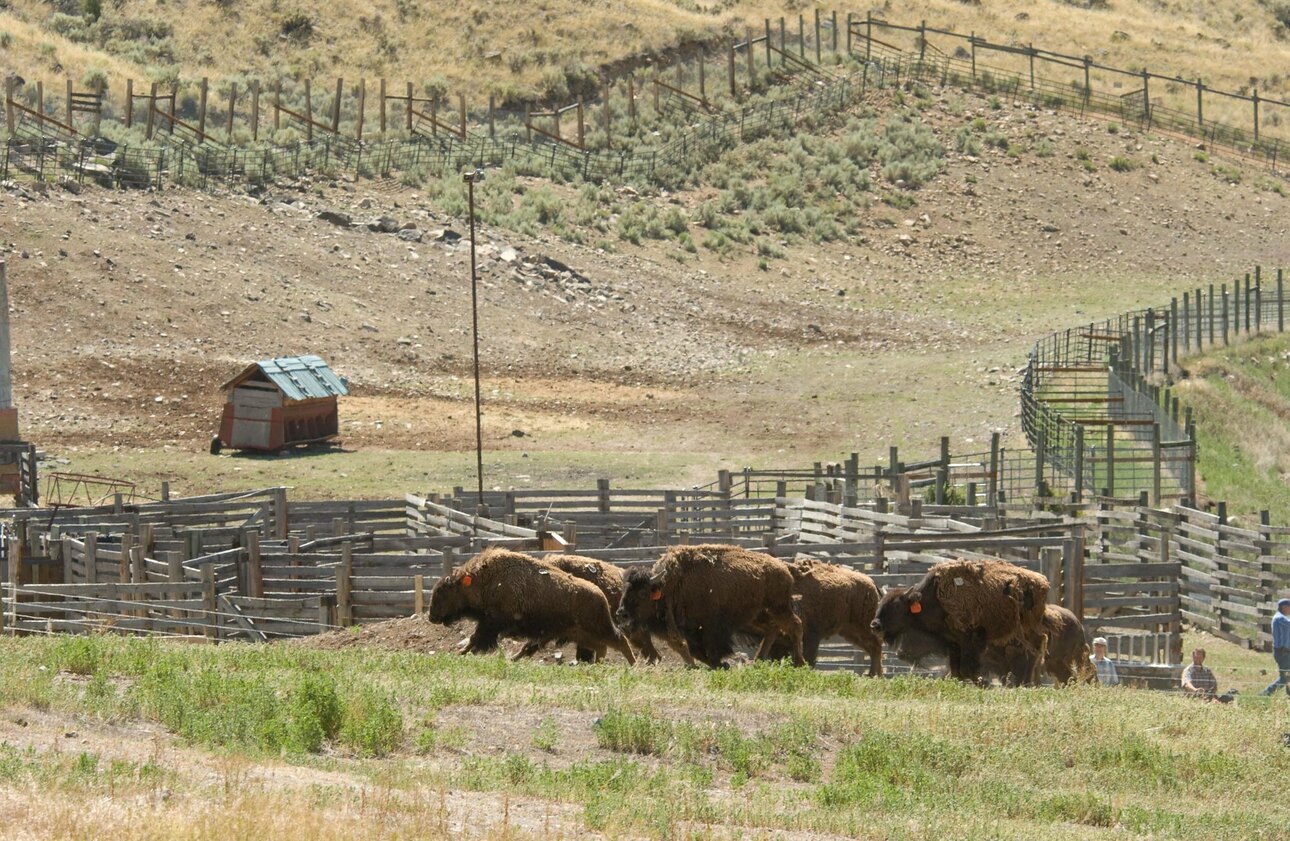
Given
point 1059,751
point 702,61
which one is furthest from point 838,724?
point 702,61

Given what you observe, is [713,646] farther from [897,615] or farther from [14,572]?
[14,572]

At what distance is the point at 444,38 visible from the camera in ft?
271

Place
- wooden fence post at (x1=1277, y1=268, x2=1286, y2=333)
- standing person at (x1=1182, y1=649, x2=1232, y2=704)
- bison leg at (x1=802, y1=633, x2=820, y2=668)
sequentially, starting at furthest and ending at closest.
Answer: wooden fence post at (x1=1277, y1=268, x2=1286, y2=333) → bison leg at (x1=802, y1=633, x2=820, y2=668) → standing person at (x1=1182, y1=649, x2=1232, y2=704)

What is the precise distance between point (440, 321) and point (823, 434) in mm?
13773

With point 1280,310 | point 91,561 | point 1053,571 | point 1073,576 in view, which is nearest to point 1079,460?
point 1073,576

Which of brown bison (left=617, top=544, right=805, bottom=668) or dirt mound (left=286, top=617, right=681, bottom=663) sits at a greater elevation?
brown bison (left=617, top=544, right=805, bottom=668)

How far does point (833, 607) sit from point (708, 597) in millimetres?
1281

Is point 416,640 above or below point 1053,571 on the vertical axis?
below

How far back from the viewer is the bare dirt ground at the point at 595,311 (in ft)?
145

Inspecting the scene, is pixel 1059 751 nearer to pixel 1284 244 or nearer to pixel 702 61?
pixel 1284 244

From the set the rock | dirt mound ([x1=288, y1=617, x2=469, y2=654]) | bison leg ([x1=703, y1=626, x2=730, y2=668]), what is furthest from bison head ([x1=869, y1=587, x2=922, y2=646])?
the rock

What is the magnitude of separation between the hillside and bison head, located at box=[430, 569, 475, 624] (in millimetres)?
56281

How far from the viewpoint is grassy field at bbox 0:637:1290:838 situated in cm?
1102

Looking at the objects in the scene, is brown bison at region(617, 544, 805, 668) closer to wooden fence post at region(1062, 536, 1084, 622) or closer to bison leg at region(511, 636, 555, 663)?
bison leg at region(511, 636, 555, 663)
